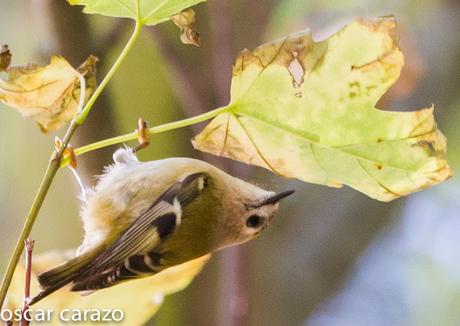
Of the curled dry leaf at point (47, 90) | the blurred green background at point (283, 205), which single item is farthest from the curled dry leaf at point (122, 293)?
the curled dry leaf at point (47, 90)

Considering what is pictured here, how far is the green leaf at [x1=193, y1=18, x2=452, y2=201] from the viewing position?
1.67 feet

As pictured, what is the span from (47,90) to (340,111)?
0.76ft

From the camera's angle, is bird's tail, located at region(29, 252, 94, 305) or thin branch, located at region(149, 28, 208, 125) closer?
bird's tail, located at region(29, 252, 94, 305)

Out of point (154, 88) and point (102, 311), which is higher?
point (154, 88)

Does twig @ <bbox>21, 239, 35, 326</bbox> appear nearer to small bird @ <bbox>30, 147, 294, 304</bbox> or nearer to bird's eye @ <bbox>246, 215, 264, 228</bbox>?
small bird @ <bbox>30, 147, 294, 304</bbox>

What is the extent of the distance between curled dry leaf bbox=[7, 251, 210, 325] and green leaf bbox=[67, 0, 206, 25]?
0.21 meters

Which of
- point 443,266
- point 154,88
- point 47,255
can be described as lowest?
point 443,266

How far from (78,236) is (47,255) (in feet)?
0.10

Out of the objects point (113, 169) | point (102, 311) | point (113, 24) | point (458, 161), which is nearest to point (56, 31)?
point (113, 24)

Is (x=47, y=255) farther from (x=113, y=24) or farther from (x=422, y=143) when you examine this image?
(x=422, y=143)

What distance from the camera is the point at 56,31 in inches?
25.2

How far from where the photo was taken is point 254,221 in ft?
1.87

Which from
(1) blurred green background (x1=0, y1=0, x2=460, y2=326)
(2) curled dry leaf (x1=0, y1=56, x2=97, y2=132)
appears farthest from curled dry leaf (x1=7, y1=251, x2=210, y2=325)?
(2) curled dry leaf (x1=0, y1=56, x2=97, y2=132)

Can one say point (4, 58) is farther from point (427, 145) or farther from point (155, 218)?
point (427, 145)
